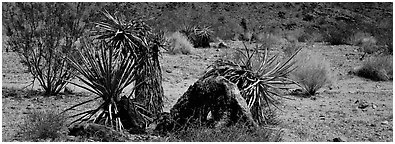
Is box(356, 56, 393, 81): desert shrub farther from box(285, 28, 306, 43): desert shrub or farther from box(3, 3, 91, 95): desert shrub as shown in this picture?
box(285, 28, 306, 43): desert shrub

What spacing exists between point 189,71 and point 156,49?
7696 mm

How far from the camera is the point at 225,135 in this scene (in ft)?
22.2

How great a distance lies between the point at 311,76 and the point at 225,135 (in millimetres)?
6667

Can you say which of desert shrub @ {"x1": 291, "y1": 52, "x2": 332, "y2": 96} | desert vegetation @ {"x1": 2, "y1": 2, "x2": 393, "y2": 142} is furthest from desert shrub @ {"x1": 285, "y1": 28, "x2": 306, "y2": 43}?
desert shrub @ {"x1": 291, "y1": 52, "x2": 332, "y2": 96}

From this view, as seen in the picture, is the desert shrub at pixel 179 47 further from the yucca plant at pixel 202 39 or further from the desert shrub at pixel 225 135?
the desert shrub at pixel 225 135

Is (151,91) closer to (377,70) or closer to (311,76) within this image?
(311,76)

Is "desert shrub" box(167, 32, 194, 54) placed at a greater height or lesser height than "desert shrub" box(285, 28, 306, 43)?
lesser

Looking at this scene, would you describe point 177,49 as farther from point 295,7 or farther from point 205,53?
point 295,7

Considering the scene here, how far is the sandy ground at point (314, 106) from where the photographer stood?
339 inches

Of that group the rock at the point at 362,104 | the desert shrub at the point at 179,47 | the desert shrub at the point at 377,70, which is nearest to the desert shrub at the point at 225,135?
the rock at the point at 362,104

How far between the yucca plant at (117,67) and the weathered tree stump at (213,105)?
0.67 meters

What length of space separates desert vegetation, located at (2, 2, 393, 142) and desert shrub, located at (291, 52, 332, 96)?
3 cm

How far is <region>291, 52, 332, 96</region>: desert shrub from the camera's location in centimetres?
1276

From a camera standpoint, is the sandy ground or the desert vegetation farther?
the sandy ground
